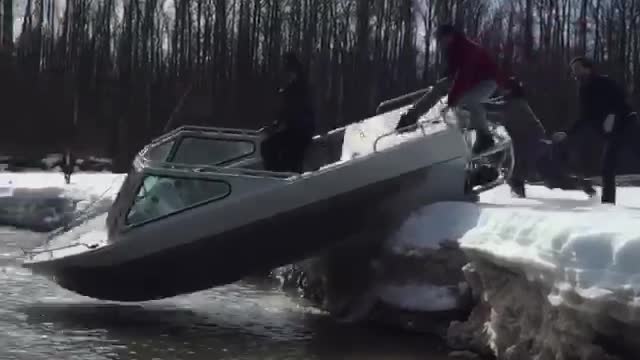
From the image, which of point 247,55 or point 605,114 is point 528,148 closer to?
point 605,114

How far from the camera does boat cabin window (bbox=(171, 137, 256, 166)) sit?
1284cm

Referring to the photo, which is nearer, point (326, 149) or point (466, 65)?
point (466, 65)

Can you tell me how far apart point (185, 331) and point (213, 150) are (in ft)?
11.5

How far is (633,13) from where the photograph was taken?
5597cm

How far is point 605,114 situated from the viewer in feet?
35.7

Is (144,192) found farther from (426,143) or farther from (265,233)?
(426,143)

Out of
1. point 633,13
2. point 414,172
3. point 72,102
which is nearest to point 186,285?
point 414,172

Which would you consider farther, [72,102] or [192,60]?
[192,60]

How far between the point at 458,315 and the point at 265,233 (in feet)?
7.06

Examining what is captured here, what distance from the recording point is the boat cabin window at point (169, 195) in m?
9.93

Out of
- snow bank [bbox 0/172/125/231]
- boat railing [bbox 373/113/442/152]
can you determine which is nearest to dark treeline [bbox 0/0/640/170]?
snow bank [bbox 0/172/125/231]

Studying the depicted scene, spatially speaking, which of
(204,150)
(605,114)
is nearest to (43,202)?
(204,150)

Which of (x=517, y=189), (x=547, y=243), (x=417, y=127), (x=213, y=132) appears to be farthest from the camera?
(x=213, y=132)

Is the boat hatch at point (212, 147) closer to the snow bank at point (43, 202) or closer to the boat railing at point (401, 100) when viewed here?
the boat railing at point (401, 100)
